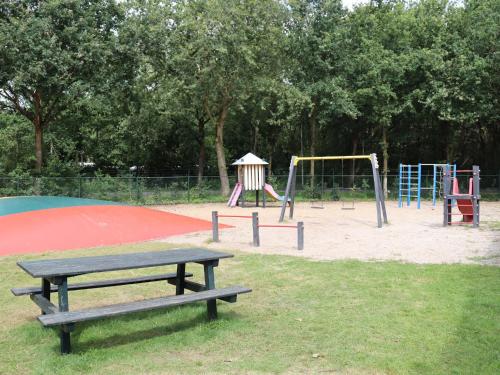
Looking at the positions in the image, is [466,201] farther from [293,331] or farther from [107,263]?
[107,263]

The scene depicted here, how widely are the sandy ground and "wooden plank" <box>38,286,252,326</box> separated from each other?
4798 mm

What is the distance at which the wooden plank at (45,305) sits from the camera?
508cm

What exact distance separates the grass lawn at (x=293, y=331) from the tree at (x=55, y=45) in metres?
15.5

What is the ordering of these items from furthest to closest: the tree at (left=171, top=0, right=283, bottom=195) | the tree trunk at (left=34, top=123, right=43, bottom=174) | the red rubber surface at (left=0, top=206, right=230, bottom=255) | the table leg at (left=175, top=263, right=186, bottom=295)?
the tree at (left=171, top=0, right=283, bottom=195), the tree trunk at (left=34, top=123, right=43, bottom=174), the red rubber surface at (left=0, top=206, right=230, bottom=255), the table leg at (left=175, top=263, right=186, bottom=295)

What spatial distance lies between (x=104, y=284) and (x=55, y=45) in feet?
60.6

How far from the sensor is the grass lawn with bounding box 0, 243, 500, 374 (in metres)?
4.55

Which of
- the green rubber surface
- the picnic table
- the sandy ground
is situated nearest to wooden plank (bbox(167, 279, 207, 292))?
the picnic table

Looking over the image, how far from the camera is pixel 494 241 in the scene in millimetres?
12391

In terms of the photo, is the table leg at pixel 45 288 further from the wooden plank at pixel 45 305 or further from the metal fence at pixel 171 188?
A: the metal fence at pixel 171 188

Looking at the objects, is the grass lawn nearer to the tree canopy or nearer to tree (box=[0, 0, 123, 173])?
→ tree (box=[0, 0, 123, 173])

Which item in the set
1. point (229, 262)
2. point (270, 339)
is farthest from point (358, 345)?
point (229, 262)

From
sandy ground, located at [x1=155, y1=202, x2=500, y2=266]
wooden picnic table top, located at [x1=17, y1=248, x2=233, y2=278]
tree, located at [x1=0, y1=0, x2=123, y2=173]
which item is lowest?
sandy ground, located at [x1=155, y1=202, x2=500, y2=266]

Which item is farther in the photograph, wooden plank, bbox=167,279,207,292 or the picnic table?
wooden plank, bbox=167,279,207,292

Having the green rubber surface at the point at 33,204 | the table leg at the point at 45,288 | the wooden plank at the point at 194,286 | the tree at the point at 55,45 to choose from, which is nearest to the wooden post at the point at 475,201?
the green rubber surface at the point at 33,204
